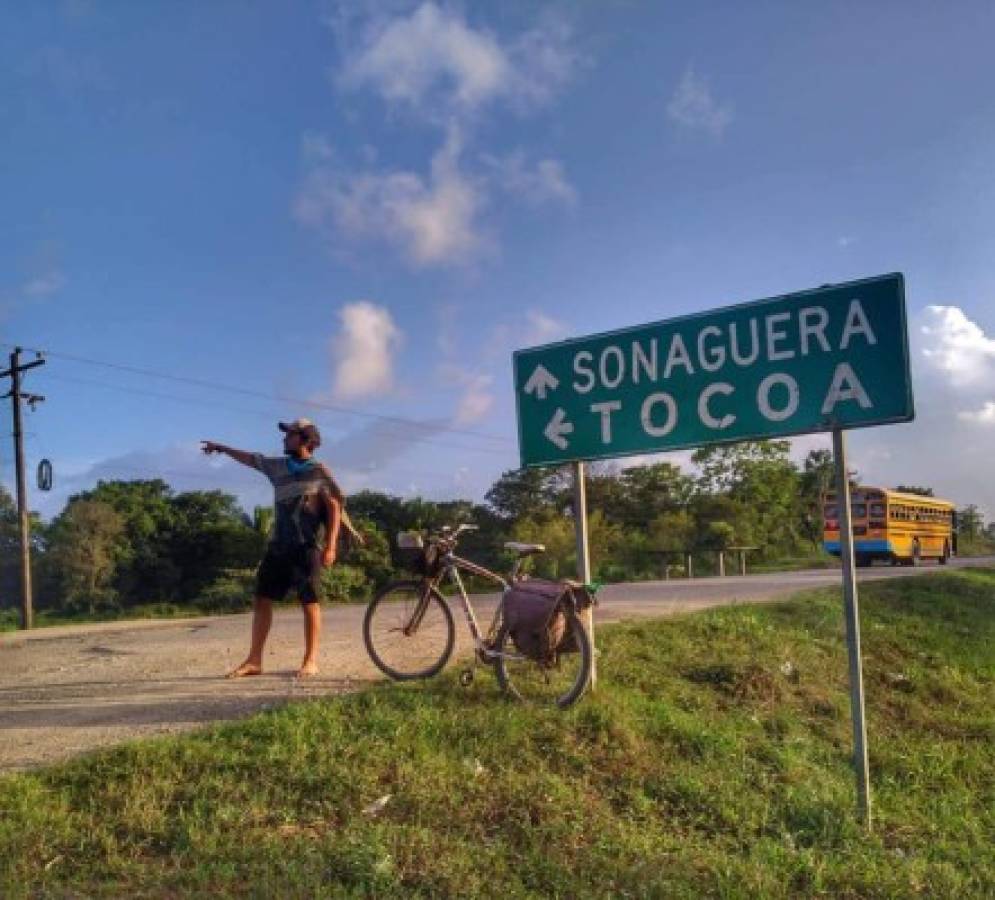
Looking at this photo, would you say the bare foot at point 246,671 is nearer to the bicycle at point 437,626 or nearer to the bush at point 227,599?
the bicycle at point 437,626

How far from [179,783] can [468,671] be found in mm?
2064

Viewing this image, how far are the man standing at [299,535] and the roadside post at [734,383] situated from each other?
147 cm

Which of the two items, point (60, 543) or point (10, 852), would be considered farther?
point (60, 543)

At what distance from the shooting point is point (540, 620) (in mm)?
5457

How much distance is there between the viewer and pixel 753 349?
5.03 meters

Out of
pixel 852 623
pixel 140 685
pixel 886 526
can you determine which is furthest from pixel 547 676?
pixel 886 526

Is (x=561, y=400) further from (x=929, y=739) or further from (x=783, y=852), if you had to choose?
(x=929, y=739)

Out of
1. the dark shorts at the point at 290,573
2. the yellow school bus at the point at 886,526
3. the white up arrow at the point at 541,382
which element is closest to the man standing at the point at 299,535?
the dark shorts at the point at 290,573

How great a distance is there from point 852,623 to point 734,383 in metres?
1.42

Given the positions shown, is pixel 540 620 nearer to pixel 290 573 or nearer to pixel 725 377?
pixel 725 377

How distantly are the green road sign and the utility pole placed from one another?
2463 centimetres

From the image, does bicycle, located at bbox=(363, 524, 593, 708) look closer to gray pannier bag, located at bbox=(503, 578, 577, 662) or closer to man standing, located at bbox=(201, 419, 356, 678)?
gray pannier bag, located at bbox=(503, 578, 577, 662)

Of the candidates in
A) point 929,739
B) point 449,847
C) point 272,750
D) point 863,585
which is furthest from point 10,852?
point 863,585

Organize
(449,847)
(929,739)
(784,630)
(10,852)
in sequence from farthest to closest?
1. (784,630)
2. (929,739)
3. (449,847)
4. (10,852)
